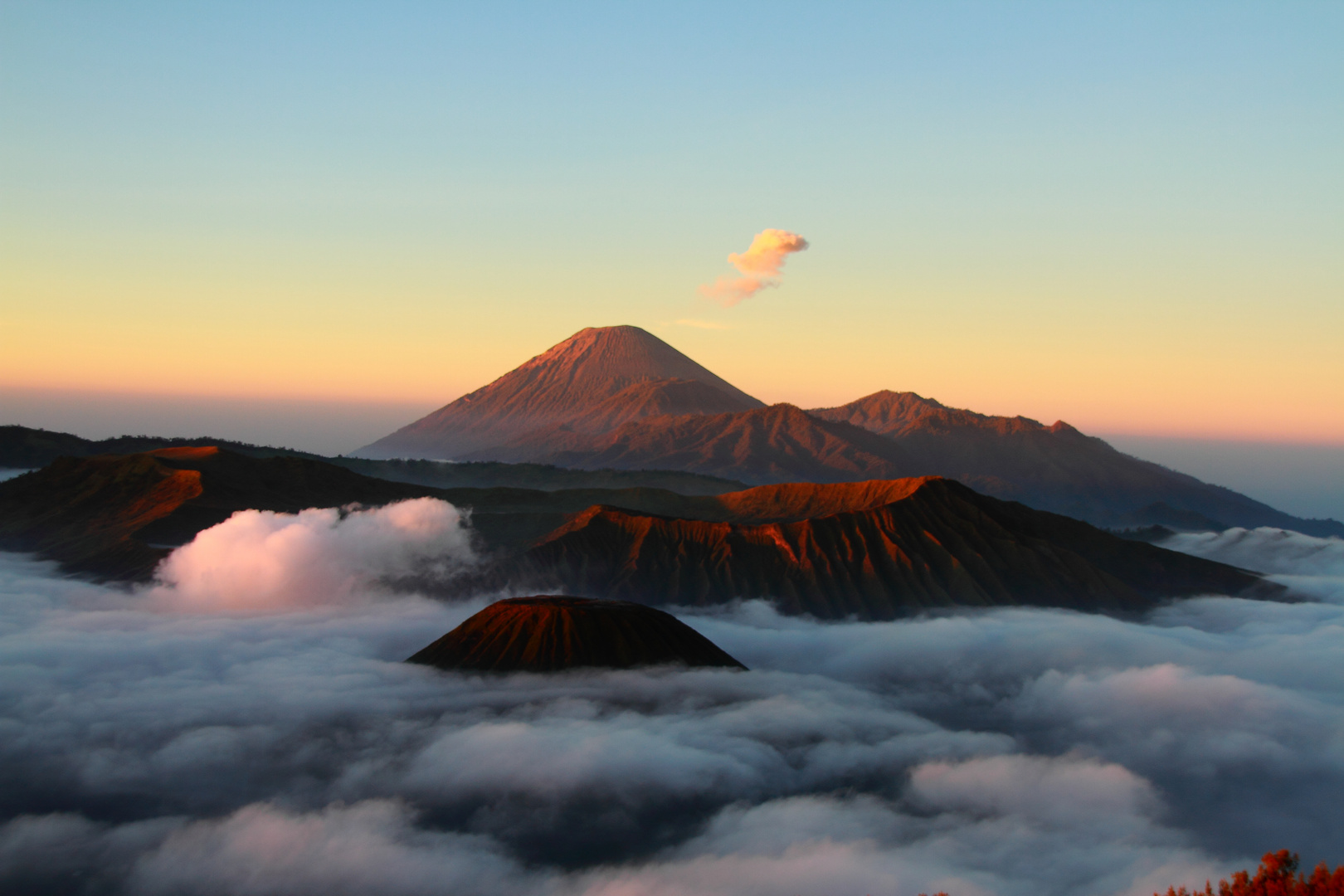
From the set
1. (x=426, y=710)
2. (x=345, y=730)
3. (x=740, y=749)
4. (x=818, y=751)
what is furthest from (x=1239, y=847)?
(x=345, y=730)

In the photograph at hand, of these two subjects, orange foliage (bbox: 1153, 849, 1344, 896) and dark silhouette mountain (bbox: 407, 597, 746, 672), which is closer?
orange foliage (bbox: 1153, 849, 1344, 896)

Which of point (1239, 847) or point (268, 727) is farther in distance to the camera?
point (268, 727)

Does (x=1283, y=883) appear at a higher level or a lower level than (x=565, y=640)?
lower

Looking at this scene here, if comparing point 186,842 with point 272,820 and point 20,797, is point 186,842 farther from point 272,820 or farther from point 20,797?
point 20,797

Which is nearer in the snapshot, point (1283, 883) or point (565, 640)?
point (1283, 883)
